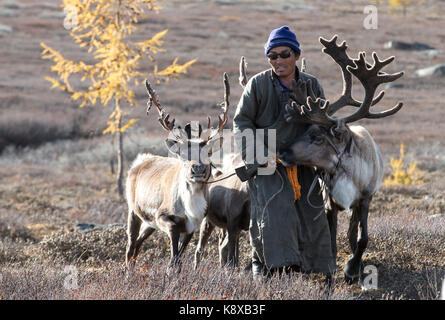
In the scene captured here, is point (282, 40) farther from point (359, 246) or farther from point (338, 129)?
point (359, 246)

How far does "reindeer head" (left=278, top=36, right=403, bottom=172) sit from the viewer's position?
5.80 m

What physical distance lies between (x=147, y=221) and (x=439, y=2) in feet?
272

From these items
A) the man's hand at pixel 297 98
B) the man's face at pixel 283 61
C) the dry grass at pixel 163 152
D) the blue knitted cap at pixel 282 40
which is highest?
the blue knitted cap at pixel 282 40

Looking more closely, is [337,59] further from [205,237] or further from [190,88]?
[190,88]

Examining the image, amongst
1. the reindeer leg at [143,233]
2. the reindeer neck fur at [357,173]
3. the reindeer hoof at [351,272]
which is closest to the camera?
the reindeer neck fur at [357,173]

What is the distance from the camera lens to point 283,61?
5852 millimetres

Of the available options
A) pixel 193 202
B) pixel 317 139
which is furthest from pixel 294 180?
pixel 193 202

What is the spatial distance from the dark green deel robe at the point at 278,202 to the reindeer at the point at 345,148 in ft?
0.53

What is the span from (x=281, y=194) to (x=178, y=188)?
1520 mm

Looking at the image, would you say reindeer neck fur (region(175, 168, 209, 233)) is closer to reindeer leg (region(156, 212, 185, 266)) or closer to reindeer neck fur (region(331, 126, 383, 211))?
reindeer leg (region(156, 212, 185, 266))

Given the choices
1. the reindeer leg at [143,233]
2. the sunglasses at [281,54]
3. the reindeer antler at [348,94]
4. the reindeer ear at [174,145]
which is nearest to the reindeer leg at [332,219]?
the reindeer antler at [348,94]

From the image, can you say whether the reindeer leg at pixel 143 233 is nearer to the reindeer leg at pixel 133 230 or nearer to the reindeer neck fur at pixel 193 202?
the reindeer leg at pixel 133 230

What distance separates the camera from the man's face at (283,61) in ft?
19.1

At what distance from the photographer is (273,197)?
5859 mm
